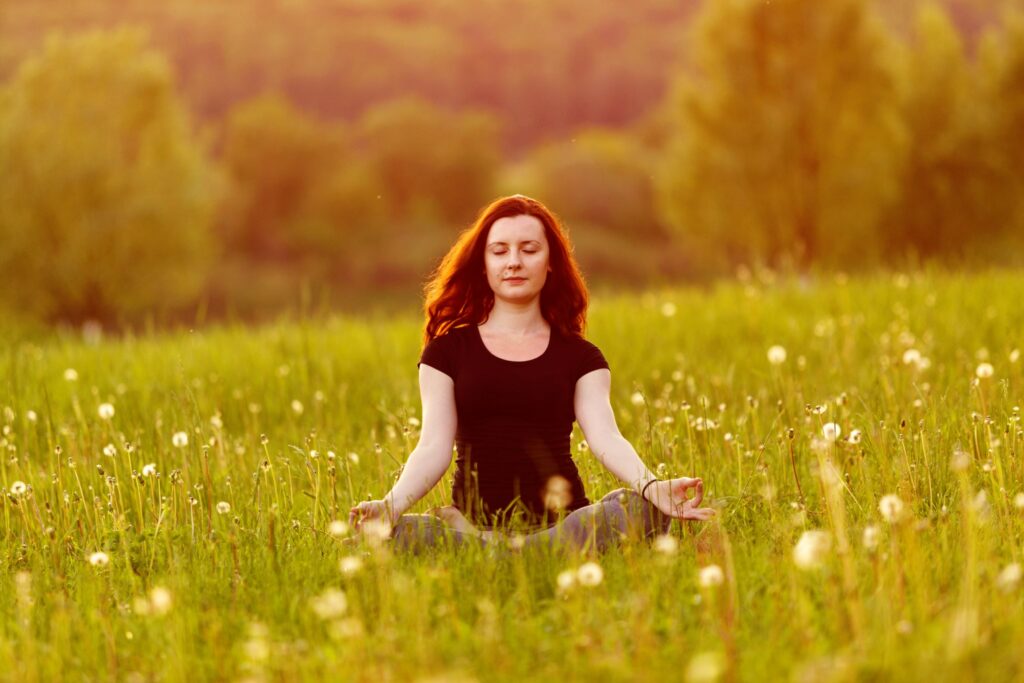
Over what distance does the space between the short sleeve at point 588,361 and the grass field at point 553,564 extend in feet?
1.10

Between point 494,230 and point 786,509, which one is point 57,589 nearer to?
point 494,230

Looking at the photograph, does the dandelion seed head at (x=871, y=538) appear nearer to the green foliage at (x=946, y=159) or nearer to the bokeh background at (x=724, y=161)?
the bokeh background at (x=724, y=161)

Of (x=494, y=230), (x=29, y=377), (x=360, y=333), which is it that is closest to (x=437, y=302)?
(x=494, y=230)

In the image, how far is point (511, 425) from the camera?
432cm

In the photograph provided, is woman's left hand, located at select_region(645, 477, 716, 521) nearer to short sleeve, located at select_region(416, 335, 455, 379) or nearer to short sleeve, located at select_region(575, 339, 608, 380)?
short sleeve, located at select_region(575, 339, 608, 380)

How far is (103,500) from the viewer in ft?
16.5

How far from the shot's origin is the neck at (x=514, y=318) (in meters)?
4.44

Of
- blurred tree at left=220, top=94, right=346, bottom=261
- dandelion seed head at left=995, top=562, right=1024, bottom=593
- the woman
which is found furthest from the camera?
blurred tree at left=220, top=94, right=346, bottom=261

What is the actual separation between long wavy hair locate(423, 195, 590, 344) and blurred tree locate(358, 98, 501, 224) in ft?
156

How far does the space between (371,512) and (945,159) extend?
31580 millimetres

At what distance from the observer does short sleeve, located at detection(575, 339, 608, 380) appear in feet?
14.4

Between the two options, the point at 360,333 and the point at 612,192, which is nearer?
the point at 360,333

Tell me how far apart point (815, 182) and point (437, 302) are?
968 inches

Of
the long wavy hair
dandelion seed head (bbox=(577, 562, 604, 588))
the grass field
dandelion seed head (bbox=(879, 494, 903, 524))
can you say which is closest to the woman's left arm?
the grass field
